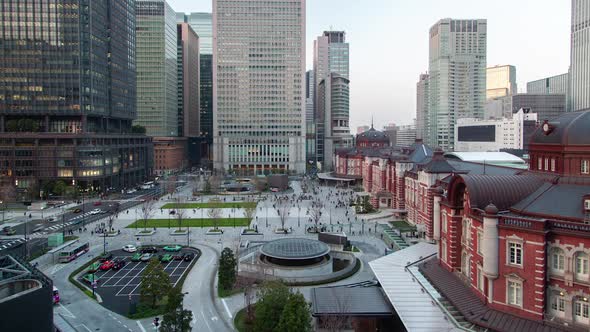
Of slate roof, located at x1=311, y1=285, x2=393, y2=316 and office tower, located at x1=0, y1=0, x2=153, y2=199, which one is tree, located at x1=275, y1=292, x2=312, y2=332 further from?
office tower, located at x1=0, y1=0, x2=153, y2=199

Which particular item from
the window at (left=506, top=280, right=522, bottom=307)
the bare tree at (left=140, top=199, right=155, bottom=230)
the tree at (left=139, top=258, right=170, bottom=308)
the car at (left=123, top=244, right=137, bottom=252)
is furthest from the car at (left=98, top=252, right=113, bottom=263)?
the window at (left=506, top=280, right=522, bottom=307)

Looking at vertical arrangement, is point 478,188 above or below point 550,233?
above

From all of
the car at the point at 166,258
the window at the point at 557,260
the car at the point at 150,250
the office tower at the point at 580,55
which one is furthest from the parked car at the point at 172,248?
the office tower at the point at 580,55

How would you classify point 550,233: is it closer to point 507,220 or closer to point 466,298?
point 507,220

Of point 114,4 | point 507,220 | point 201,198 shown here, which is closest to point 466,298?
point 507,220

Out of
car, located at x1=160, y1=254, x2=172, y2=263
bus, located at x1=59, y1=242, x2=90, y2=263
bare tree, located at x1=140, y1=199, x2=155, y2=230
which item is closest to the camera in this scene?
bus, located at x1=59, y1=242, x2=90, y2=263

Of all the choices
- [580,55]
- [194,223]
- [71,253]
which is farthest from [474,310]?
[580,55]
